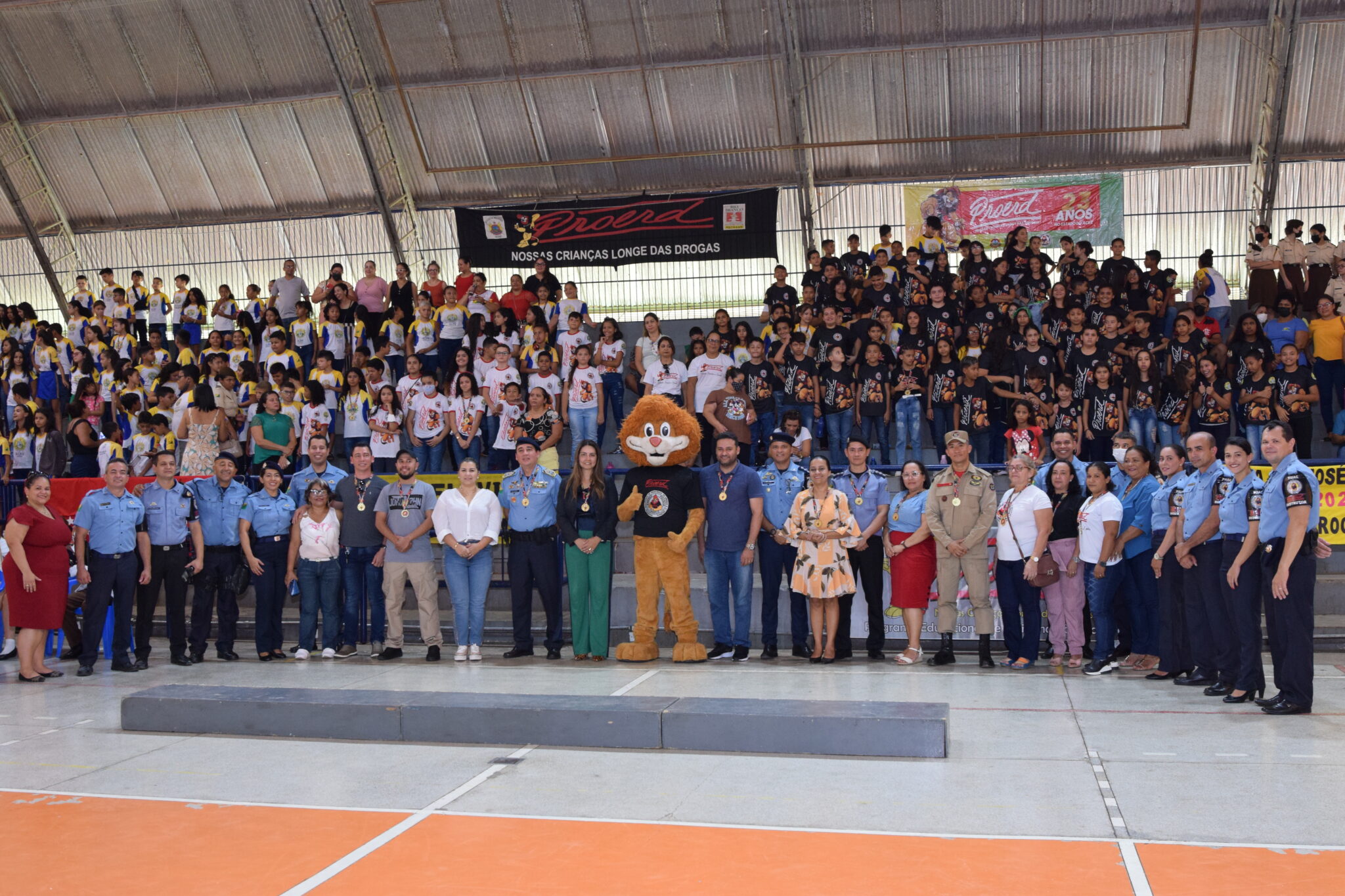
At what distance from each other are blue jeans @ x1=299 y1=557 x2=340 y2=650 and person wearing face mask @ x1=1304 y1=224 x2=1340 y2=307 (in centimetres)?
1358

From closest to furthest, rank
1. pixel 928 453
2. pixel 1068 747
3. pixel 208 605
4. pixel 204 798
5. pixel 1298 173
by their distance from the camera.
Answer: pixel 204 798 < pixel 1068 747 < pixel 208 605 < pixel 928 453 < pixel 1298 173

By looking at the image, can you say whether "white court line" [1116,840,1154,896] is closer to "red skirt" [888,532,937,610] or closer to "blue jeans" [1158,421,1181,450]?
"red skirt" [888,532,937,610]

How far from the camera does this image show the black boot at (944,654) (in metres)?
10.0

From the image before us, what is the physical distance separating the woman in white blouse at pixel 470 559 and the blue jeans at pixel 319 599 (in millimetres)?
1104

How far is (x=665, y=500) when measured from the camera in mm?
10133

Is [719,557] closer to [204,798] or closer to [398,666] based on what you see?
[398,666]

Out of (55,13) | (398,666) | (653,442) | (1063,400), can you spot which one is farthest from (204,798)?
(55,13)

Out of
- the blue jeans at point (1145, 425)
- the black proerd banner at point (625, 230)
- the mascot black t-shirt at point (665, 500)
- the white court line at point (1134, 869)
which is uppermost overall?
the black proerd banner at point (625, 230)

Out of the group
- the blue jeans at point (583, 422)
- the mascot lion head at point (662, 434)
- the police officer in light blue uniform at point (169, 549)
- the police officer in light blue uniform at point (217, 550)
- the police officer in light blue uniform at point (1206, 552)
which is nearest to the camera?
the police officer in light blue uniform at point (1206, 552)

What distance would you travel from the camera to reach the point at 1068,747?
680 cm

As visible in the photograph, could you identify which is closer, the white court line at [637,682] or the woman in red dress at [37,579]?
the white court line at [637,682]

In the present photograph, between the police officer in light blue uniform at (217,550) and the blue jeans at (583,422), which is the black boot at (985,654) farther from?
the police officer in light blue uniform at (217,550)

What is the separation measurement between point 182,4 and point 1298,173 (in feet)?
62.6

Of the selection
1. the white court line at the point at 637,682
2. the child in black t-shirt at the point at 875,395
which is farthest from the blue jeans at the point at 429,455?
the white court line at the point at 637,682
